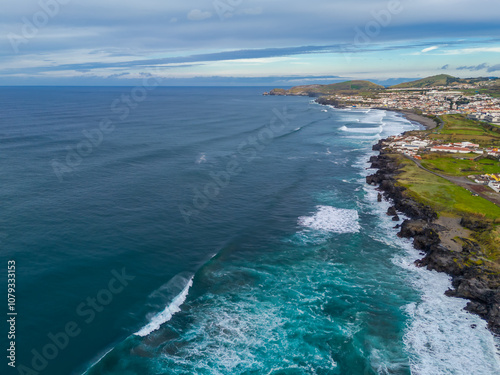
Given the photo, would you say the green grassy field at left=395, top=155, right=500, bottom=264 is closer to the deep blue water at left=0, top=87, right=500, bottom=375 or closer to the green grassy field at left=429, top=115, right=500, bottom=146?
the deep blue water at left=0, top=87, right=500, bottom=375

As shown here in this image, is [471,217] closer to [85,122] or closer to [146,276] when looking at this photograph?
[146,276]

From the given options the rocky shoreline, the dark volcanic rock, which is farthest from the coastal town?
the rocky shoreline

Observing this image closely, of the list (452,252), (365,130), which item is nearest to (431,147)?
(365,130)

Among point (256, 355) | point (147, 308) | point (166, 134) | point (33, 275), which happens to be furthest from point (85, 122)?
point (256, 355)

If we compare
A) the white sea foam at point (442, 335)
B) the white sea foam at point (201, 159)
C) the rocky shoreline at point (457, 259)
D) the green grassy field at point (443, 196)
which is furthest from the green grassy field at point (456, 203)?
the white sea foam at point (201, 159)

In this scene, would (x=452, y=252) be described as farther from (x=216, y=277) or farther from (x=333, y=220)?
(x=216, y=277)

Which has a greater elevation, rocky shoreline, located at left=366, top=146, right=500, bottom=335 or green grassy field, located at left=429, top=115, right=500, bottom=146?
green grassy field, located at left=429, top=115, right=500, bottom=146
